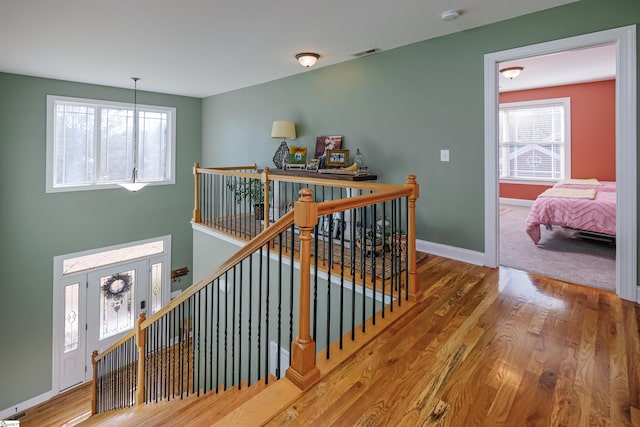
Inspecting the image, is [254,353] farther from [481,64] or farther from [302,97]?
[481,64]

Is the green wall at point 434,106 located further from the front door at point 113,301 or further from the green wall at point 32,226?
the front door at point 113,301

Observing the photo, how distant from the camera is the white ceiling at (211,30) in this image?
286 centimetres

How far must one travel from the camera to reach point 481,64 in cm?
327

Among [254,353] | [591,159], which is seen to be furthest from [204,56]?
[591,159]

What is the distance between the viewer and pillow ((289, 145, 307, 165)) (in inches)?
192

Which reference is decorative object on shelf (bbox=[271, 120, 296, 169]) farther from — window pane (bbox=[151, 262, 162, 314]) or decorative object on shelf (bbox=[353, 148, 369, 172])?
window pane (bbox=[151, 262, 162, 314])

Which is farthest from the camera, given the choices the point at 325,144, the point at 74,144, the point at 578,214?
the point at 74,144

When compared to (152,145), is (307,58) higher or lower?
higher

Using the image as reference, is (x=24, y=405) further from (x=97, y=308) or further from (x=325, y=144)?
(x=325, y=144)

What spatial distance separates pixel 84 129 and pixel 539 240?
719 centimetres

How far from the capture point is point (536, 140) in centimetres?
698

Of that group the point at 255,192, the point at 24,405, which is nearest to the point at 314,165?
the point at 255,192

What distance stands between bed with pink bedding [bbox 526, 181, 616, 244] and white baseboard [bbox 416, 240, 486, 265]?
1.38m

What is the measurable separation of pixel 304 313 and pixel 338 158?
277 cm
